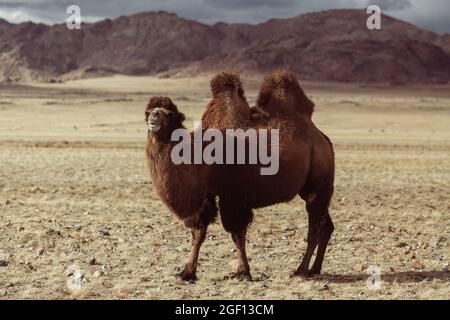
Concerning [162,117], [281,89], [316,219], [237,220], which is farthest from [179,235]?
[162,117]

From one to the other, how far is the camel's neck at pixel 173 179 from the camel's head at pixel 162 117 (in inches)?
4.6

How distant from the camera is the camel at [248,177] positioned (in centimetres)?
716

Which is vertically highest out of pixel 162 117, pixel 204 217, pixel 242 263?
pixel 162 117

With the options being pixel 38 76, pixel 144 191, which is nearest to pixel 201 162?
pixel 144 191

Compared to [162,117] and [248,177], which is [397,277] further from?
[162,117]

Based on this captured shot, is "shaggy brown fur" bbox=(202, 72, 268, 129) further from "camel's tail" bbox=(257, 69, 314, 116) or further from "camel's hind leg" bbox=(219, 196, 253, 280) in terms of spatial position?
"camel's hind leg" bbox=(219, 196, 253, 280)

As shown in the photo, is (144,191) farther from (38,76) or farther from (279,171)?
(38,76)

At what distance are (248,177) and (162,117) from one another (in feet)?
3.75

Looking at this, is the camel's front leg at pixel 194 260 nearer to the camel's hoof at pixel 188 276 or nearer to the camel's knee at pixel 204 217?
the camel's hoof at pixel 188 276

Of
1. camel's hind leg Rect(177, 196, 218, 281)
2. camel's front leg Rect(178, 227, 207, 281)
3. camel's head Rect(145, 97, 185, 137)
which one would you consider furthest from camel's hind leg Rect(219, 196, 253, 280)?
camel's head Rect(145, 97, 185, 137)

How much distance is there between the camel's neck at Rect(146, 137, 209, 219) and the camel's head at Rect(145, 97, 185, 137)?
12cm

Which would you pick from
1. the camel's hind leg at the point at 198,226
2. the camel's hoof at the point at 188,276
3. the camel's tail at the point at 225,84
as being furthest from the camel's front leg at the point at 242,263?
the camel's tail at the point at 225,84

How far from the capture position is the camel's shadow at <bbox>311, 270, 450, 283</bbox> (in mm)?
7961

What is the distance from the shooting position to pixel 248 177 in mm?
7617
